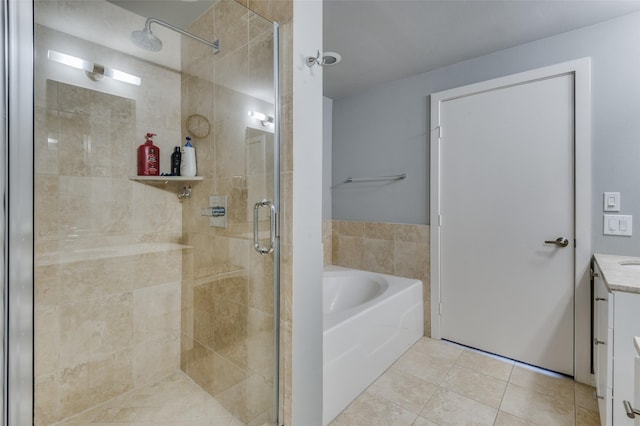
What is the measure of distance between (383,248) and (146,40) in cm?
233

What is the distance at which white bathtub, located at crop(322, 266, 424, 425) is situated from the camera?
1663mm

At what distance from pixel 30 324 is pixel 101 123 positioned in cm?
112

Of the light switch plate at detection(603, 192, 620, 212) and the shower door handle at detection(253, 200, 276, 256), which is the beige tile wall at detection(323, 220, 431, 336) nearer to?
the light switch plate at detection(603, 192, 620, 212)

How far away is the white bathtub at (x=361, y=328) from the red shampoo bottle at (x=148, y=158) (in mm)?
1337

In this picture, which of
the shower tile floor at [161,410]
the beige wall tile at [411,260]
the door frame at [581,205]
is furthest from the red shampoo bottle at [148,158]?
the door frame at [581,205]

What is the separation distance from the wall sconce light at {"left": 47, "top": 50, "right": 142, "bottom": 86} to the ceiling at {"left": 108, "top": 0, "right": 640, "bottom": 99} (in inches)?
12.7

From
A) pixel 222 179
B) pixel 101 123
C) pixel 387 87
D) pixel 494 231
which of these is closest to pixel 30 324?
pixel 222 179

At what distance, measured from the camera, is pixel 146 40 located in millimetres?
1595

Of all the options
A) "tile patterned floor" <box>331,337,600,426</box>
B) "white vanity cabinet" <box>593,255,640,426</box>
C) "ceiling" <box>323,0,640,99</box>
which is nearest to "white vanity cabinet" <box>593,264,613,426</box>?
"white vanity cabinet" <box>593,255,640,426</box>

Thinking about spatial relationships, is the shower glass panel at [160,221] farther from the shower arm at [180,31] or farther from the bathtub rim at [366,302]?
the bathtub rim at [366,302]

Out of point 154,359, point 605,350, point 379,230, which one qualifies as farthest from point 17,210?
point 379,230

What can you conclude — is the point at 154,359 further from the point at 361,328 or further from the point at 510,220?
the point at 510,220

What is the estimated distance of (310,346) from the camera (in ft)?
4.65

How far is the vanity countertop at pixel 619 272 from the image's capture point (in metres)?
1.23
